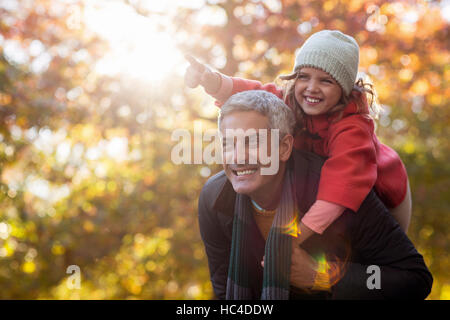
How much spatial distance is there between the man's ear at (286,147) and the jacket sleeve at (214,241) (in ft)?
1.29

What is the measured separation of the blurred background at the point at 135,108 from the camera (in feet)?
16.0

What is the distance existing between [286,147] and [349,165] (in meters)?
0.27

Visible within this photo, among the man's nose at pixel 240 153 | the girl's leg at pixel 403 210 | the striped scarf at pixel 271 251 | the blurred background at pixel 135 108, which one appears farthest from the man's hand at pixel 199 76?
the blurred background at pixel 135 108

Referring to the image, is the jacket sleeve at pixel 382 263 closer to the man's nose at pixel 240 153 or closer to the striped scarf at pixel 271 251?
the striped scarf at pixel 271 251

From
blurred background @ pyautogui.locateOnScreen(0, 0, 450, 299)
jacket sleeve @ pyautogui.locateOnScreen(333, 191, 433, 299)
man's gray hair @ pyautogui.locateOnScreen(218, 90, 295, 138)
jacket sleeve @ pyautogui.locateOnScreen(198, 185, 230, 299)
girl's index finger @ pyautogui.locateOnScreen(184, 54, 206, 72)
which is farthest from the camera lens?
blurred background @ pyautogui.locateOnScreen(0, 0, 450, 299)

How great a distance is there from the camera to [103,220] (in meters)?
5.81

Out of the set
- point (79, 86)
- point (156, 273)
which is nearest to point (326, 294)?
point (79, 86)

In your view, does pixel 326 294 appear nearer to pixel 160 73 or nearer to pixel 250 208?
pixel 250 208

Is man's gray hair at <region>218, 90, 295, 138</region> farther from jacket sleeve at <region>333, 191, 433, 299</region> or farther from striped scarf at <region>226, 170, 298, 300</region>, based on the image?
jacket sleeve at <region>333, 191, 433, 299</region>

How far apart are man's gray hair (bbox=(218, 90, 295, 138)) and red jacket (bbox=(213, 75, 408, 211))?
8.9 inches

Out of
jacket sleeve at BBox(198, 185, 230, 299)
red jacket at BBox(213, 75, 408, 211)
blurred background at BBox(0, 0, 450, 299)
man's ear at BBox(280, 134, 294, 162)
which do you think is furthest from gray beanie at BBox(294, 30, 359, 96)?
blurred background at BBox(0, 0, 450, 299)

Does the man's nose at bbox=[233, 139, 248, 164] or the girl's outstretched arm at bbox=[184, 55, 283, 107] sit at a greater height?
the girl's outstretched arm at bbox=[184, 55, 283, 107]

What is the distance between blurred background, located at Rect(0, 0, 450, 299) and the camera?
488cm

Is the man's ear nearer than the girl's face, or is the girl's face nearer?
the man's ear
